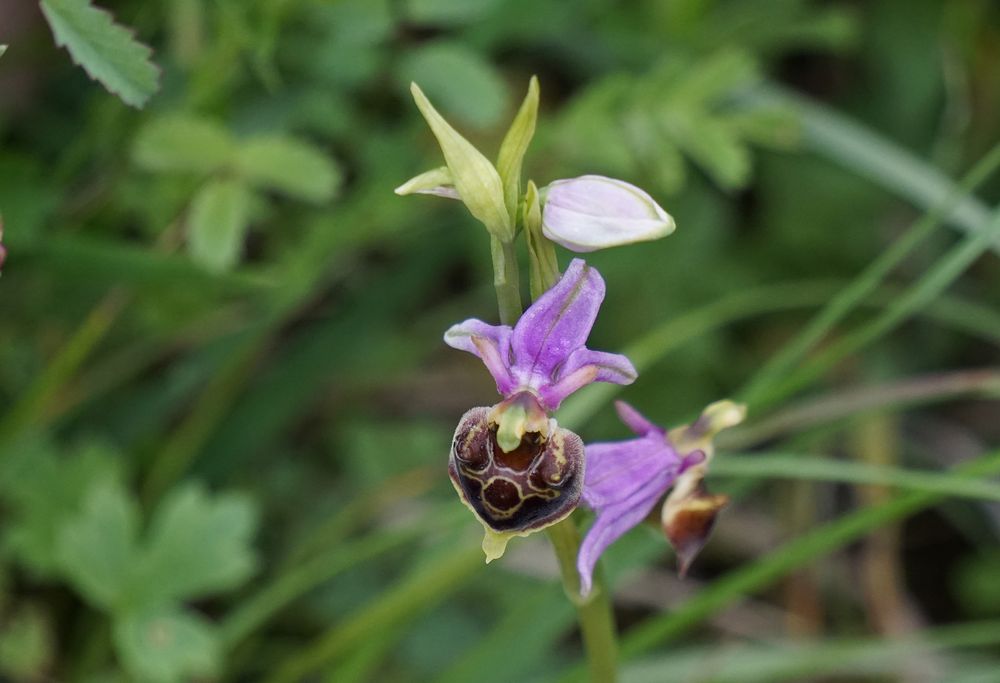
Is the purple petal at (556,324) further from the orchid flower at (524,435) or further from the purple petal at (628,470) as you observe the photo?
the purple petal at (628,470)

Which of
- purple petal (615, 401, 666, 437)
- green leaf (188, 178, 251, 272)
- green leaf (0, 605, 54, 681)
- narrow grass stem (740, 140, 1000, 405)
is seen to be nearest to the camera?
purple petal (615, 401, 666, 437)

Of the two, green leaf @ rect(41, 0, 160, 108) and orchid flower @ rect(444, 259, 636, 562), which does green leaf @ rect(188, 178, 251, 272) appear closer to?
green leaf @ rect(41, 0, 160, 108)

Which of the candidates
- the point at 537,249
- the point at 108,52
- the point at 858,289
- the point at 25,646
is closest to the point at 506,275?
the point at 537,249

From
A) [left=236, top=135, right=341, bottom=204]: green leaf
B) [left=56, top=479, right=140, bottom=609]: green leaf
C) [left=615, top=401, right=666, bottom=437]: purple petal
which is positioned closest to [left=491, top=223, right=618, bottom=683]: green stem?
[left=615, top=401, right=666, bottom=437]: purple petal

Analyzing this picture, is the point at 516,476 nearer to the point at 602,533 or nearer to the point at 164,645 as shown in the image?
the point at 602,533

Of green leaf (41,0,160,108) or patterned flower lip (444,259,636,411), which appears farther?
green leaf (41,0,160,108)

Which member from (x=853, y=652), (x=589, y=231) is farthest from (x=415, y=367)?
(x=589, y=231)

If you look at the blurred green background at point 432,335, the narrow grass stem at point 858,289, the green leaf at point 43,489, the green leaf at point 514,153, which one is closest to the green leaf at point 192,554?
the blurred green background at point 432,335
